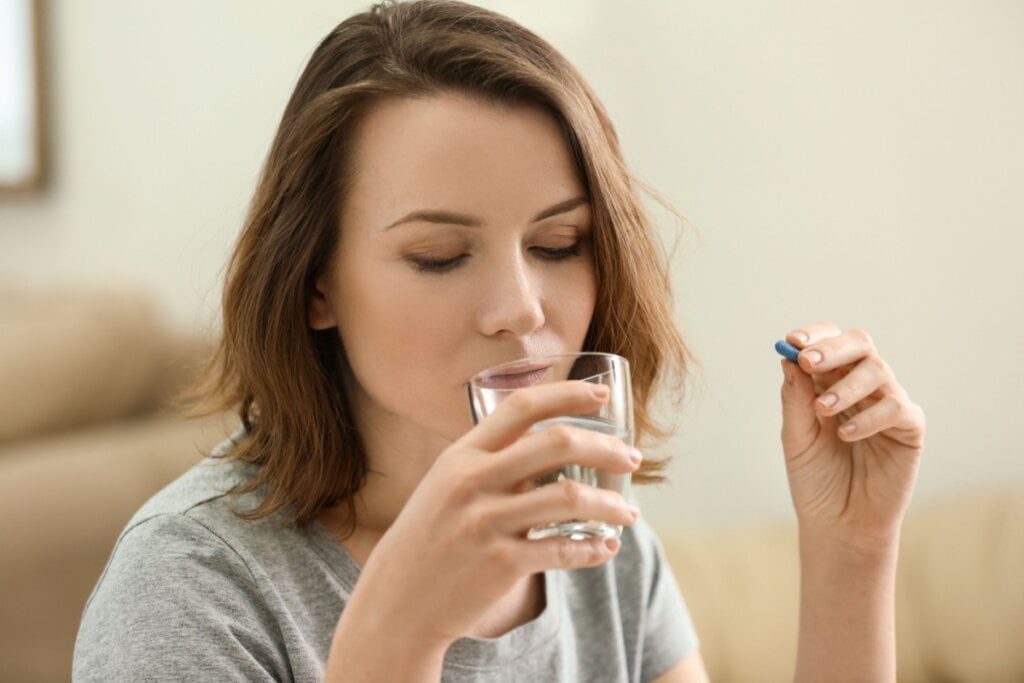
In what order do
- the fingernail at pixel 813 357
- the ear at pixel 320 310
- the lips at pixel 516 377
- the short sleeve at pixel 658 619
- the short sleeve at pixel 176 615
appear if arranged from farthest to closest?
1. the short sleeve at pixel 658 619
2. the ear at pixel 320 310
3. the fingernail at pixel 813 357
4. the short sleeve at pixel 176 615
5. the lips at pixel 516 377

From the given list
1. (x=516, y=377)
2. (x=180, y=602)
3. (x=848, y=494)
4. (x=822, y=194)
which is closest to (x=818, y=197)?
(x=822, y=194)

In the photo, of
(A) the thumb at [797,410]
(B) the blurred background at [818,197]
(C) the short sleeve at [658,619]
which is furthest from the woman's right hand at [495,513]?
(B) the blurred background at [818,197]

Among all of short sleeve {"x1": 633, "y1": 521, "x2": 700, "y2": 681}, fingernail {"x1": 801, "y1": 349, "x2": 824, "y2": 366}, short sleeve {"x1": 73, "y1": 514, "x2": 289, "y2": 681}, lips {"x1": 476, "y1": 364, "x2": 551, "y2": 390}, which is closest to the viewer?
lips {"x1": 476, "y1": 364, "x2": 551, "y2": 390}

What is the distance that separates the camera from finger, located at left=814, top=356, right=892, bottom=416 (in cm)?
124

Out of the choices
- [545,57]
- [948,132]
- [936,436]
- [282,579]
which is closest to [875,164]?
[948,132]

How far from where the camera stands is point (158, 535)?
1.18 m

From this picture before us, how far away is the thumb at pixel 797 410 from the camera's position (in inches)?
51.9

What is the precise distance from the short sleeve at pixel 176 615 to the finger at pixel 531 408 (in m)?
0.39

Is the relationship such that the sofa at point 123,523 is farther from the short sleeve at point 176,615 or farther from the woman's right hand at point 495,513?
the woman's right hand at point 495,513

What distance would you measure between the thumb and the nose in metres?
0.32

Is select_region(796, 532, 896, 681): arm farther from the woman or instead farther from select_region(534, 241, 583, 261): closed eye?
select_region(534, 241, 583, 261): closed eye

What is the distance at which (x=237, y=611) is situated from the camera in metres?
1.16

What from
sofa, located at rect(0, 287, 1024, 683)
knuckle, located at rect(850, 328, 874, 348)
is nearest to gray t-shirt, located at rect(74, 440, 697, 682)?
knuckle, located at rect(850, 328, 874, 348)

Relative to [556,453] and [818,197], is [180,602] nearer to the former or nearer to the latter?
[556,453]
